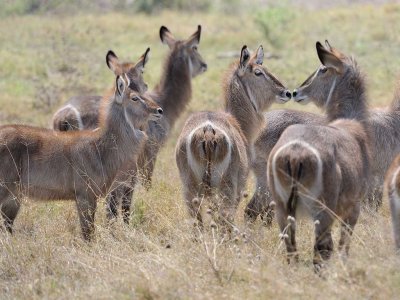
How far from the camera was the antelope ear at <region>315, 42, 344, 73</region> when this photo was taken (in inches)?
274

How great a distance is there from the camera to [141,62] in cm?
905

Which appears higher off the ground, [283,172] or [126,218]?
[283,172]

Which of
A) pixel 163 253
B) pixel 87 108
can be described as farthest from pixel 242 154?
pixel 87 108

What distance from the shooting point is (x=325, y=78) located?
7156mm

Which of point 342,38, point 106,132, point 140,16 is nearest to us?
point 106,132

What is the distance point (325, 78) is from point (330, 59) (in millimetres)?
209

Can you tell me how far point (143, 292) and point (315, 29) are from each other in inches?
638

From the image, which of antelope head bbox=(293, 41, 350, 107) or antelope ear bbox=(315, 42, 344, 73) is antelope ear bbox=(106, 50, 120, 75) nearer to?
antelope head bbox=(293, 41, 350, 107)

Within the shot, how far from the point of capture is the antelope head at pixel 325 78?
22.9 ft

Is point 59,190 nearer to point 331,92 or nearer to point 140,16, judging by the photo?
point 331,92

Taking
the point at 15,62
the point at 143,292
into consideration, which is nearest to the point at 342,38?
the point at 15,62

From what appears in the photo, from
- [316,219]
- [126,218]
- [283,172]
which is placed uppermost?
[283,172]

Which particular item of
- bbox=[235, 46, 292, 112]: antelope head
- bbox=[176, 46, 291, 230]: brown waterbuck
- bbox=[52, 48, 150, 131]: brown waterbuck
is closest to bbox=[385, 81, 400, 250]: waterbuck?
bbox=[176, 46, 291, 230]: brown waterbuck

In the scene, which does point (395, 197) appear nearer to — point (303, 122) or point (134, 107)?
point (303, 122)
